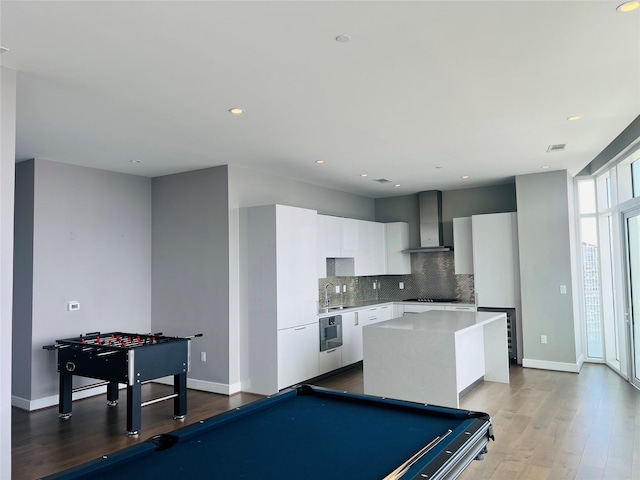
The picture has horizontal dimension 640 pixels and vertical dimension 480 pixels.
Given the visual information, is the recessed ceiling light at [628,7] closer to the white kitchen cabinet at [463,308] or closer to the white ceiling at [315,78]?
the white ceiling at [315,78]

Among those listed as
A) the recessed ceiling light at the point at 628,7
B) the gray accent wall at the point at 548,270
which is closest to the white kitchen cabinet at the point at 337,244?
the gray accent wall at the point at 548,270

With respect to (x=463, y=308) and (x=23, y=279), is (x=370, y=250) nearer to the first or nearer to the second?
(x=463, y=308)

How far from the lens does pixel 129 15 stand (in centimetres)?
230

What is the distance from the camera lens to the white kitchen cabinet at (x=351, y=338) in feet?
Result: 21.4

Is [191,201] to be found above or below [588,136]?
below

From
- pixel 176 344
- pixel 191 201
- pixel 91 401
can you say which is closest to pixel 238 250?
pixel 191 201

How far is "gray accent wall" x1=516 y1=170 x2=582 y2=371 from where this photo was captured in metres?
6.32

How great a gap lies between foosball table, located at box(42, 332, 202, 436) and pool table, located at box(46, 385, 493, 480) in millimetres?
2058

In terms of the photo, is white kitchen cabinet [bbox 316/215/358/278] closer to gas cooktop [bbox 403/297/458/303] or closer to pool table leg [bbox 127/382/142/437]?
gas cooktop [bbox 403/297/458/303]

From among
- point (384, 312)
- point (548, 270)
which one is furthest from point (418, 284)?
point (548, 270)

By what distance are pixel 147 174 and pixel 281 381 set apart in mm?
3182

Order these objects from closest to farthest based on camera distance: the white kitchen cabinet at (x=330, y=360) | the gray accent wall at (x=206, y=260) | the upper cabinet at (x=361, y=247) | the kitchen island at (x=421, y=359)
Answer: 1. the kitchen island at (x=421, y=359)
2. the gray accent wall at (x=206, y=260)
3. the white kitchen cabinet at (x=330, y=360)
4. the upper cabinet at (x=361, y=247)

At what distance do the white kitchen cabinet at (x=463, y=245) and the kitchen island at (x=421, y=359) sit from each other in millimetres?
2298

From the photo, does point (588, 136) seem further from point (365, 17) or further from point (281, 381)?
point (281, 381)
